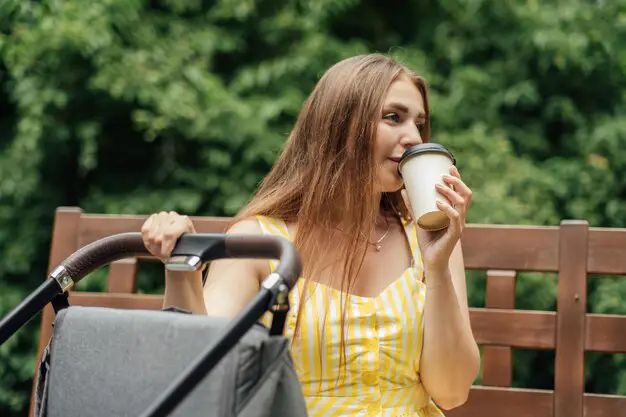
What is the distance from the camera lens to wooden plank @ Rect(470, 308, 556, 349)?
7.37ft

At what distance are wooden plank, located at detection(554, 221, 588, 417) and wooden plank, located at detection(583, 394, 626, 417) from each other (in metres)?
0.02

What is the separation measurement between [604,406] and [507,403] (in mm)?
230

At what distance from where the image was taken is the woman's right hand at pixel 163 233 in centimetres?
135

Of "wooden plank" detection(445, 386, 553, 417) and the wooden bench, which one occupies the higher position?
the wooden bench

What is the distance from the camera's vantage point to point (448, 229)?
1715 mm

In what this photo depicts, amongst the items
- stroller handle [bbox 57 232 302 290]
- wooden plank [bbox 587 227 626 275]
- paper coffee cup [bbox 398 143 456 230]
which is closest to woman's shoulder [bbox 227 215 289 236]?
paper coffee cup [bbox 398 143 456 230]

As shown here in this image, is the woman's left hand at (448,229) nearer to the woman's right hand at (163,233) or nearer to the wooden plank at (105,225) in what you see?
the woman's right hand at (163,233)

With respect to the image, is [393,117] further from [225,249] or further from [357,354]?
[225,249]

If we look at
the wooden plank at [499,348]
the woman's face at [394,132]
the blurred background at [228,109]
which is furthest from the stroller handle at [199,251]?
the blurred background at [228,109]

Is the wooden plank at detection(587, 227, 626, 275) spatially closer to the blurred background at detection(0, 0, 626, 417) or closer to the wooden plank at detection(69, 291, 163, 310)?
the blurred background at detection(0, 0, 626, 417)

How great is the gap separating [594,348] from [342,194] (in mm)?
747

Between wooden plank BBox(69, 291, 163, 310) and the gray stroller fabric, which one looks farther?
wooden plank BBox(69, 291, 163, 310)

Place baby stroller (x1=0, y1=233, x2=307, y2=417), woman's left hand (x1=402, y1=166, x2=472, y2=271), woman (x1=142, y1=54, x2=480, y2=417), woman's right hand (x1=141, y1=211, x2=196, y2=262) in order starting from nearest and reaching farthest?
baby stroller (x1=0, y1=233, x2=307, y2=417) < woman's right hand (x1=141, y1=211, x2=196, y2=262) < woman's left hand (x1=402, y1=166, x2=472, y2=271) < woman (x1=142, y1=54, x2=480, y2=417)

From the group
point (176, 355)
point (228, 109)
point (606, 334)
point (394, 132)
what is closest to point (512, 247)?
point (606, 334)
